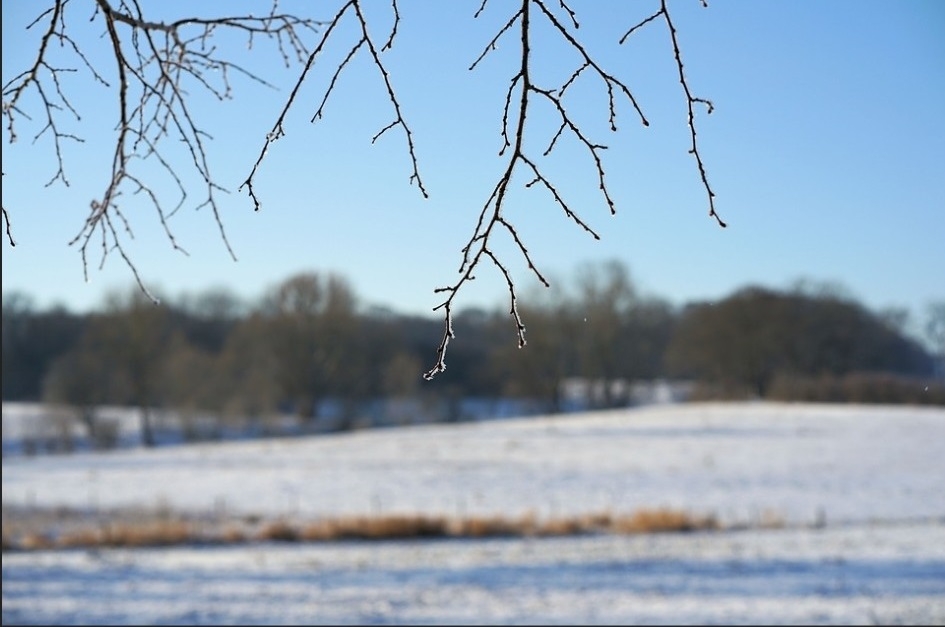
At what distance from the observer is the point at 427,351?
6.45 m

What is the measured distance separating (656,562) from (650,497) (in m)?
6.11

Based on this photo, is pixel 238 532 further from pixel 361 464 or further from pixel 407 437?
pixel 407 437

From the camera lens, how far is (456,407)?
85.0 feet

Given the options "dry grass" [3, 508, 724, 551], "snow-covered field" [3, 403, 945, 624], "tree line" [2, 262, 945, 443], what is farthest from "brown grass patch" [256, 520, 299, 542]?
"tree line" [2, 262, 945, 443]

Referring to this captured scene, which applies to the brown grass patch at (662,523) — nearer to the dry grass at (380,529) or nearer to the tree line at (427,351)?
the dry grass at (380,529)

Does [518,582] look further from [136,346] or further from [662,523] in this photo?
[136,346]

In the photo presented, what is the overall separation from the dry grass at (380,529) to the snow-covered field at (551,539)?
1.62 feet

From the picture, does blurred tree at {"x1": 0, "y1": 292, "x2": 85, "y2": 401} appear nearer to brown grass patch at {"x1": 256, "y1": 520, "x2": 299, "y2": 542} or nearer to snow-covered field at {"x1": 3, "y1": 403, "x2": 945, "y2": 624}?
snow-covered field at {"x1": 3, "y1": 403, "x2": 945, "y2": 624}

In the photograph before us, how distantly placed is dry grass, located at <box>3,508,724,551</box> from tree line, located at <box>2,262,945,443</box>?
2.12 m

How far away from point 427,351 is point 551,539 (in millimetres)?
7036

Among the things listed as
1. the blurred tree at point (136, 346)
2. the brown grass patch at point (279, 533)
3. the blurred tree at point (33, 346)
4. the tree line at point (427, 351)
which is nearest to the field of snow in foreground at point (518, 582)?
the brown grass patch at point (279, 533)

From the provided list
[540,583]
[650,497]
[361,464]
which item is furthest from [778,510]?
[361,464]

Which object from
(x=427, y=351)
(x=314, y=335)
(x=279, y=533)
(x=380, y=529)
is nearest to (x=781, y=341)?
(x=427, y=351)

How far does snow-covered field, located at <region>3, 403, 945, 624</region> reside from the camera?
329 inches
